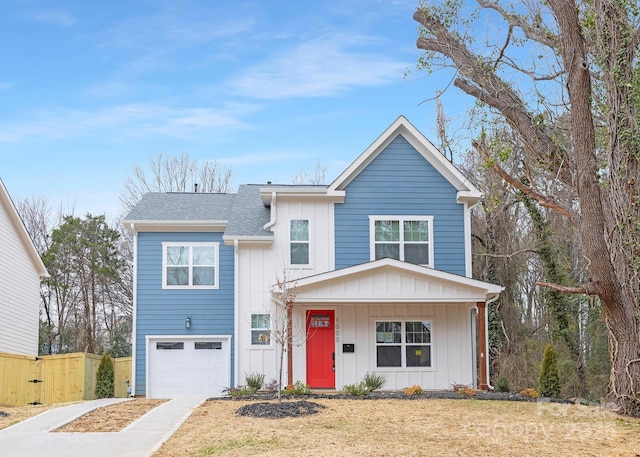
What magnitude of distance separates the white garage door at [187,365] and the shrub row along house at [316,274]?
0.10ft

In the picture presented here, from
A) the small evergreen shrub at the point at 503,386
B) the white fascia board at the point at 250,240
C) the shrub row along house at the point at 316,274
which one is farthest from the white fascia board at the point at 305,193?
the small evergreen shrub at the point at 503,386

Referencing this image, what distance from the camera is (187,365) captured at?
23.4 meters

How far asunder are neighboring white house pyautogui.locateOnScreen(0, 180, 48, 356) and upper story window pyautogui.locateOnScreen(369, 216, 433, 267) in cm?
1213

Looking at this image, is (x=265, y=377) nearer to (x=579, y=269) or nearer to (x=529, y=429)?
(x=529, y=429)

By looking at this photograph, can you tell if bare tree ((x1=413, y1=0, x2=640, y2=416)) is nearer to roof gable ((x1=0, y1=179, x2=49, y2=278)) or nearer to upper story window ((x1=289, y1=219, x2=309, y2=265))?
upper story window ((x1=289, y1=219, x2=309, y2=265))

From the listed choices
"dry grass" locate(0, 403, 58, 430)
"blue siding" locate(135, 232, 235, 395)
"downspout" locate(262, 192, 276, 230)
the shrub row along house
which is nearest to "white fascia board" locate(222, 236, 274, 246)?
the shrub row along house

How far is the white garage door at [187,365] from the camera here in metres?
23.2

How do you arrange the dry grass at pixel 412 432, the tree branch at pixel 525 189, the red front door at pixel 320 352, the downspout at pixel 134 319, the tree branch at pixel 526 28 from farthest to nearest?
the downspout at pixel 134 319 → the red front door at pixel 320 352 → the tree branch at pixel 526 28 → the tree branch at pixel 525 189 → the dry grass at pixel 412 432

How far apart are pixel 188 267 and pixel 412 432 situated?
38.4 ft

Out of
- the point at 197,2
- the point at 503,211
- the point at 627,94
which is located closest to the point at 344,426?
the point at 627,94

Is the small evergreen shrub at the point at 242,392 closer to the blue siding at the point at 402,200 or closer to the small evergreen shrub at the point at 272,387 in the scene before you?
the small evergreen shrub at the point at 272,387

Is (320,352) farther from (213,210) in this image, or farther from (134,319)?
(213,210)

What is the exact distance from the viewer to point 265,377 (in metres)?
22.2

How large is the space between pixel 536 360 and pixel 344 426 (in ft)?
45.9
